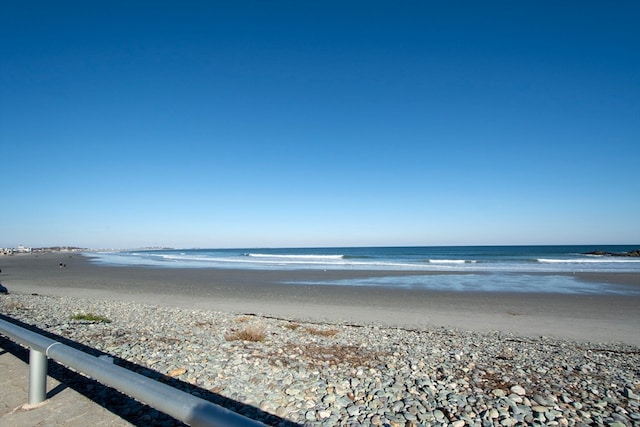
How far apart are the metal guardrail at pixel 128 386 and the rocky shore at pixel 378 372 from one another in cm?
110

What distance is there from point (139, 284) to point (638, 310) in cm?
Answer: 2755

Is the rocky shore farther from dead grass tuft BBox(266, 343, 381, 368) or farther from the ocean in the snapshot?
the ocean

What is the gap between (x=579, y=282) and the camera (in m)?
24.7

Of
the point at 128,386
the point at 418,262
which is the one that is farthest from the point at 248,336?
the point at 418,262

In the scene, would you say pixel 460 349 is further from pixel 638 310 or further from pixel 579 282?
pixel 579 282

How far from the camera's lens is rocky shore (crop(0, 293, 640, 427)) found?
447cm

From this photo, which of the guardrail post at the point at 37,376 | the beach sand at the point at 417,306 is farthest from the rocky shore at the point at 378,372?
the beach sand at the point at 417,306

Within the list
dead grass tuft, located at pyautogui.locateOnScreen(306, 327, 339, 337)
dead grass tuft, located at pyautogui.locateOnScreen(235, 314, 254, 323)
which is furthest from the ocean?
dead grass tuft, located at pyautogui.locateOnScreen(306, 327, 339, 337)

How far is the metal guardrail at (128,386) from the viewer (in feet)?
6.67

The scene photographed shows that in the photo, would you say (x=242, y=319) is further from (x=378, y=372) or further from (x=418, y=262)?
(x=418, y=262)

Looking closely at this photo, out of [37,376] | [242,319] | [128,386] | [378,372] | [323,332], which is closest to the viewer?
[128,386]

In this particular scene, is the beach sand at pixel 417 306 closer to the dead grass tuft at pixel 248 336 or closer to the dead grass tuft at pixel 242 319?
the dead grass tuft at pixel 242 319

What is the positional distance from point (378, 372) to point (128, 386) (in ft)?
13.8

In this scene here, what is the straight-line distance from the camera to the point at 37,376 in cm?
369
